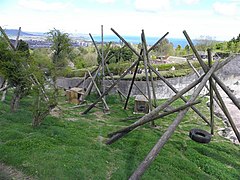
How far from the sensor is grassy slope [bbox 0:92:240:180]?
257 inches

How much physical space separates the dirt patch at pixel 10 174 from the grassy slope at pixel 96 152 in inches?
5.3

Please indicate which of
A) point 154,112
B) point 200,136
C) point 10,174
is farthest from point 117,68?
point 10,174

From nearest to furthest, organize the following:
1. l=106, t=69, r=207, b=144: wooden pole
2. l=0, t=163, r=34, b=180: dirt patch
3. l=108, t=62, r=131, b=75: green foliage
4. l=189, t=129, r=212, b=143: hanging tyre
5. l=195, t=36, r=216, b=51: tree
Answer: l=0, t=163, r=34, b=180: dirt patch, l=106, t=69, r=207, b=144: wooden pole, l=189, t=129, r=212, b=143: hanging tyre, l=108, t=62, r=131, b=75: green foliage, l=195, t=36, r=216, b=51: tree

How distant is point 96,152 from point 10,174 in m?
2.47

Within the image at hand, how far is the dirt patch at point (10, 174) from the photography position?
5907 millimetres

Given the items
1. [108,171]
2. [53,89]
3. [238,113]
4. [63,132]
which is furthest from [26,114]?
[238,113]

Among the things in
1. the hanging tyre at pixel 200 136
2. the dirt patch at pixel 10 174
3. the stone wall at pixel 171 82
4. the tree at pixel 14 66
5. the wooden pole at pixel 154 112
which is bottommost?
the hanging tyre at pixel 200 136

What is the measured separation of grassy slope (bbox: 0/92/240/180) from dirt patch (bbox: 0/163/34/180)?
0.13m

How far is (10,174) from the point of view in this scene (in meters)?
6.05

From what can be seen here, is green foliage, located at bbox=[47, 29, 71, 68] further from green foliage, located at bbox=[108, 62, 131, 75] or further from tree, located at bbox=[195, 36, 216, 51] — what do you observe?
tree, located at bbox=[195, 36, 216, 51]

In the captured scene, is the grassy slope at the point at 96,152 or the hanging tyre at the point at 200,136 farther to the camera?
the hanging tyre at the point at 200,136

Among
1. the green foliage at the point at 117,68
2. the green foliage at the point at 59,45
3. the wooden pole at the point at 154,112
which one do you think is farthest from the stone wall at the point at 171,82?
the wooden pole at the point at 154,112

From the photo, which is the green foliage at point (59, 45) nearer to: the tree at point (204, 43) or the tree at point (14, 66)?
the tree at point (14, 66)

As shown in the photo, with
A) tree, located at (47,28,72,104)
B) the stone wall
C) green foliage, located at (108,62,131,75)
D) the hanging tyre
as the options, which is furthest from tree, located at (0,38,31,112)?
green foliage, located at (108,62,131,75)
